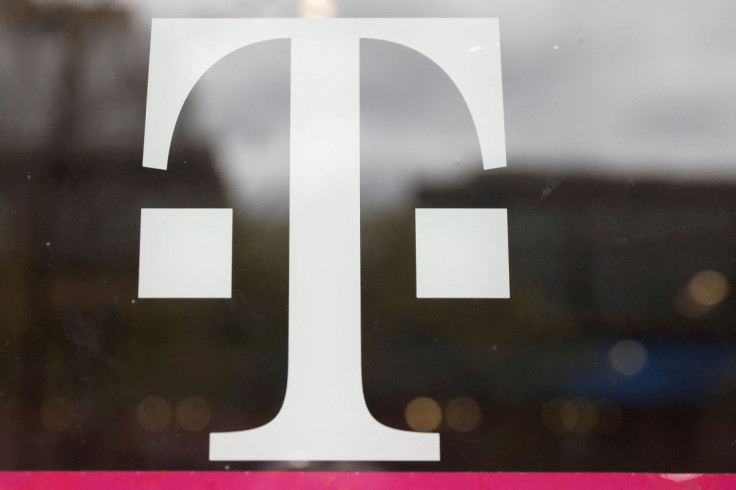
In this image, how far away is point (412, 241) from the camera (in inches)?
37.4

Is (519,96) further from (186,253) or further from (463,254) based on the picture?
(186,253)

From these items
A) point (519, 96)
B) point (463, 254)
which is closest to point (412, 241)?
point (463, 254)

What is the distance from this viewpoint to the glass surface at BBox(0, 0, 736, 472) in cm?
93

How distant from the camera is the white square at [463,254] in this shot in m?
0.94

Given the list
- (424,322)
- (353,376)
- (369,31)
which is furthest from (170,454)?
(369,31)

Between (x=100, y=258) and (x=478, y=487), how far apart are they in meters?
0.71

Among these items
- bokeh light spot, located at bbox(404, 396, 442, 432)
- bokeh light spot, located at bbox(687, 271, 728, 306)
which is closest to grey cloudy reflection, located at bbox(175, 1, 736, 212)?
bokeh light spot, located at bbox(687, 271, 728, 306)

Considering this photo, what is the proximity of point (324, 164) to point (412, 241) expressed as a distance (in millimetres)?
192

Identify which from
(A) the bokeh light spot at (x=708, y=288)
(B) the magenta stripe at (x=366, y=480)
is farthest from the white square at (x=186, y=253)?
(A) the bokeh light spot at (x=708, y=288)

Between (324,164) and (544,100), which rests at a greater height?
(544,100)

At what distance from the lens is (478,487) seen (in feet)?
3.01

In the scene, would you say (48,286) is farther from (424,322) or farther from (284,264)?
(424,322)

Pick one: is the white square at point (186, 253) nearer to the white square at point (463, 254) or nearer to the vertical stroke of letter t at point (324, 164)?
the vertical stroke of letter t at point (324, 164)

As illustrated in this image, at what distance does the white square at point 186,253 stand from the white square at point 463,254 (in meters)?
0.32
